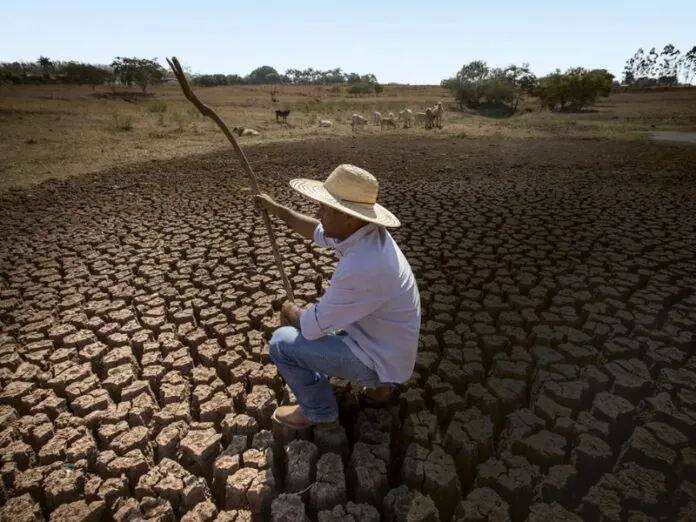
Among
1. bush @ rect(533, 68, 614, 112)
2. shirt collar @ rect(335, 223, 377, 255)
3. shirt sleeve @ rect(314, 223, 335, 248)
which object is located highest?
bush @ rect(533, 68, 614, 112)

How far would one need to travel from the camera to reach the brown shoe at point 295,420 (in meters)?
1.98

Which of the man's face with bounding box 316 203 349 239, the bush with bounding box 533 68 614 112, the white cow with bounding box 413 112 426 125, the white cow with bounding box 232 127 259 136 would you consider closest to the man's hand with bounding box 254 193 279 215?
the man's face with bounding box 316 203 349 239

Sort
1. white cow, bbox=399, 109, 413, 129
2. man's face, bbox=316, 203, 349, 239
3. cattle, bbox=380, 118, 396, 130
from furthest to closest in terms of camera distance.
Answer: white cow, bbox=399, 109, 413, 129, cattle, bbox=380, 118, 396, 130, man's face, bbox=316, 203, 349, 239

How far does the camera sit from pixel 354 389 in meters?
2.32

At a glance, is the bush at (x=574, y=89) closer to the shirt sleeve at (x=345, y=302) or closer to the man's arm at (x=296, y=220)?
the man's arm at (x=296, y=220)

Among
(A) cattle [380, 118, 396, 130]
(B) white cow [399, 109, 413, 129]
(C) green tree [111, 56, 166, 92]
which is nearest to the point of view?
(A) cattle [380, 118, 396, 130]

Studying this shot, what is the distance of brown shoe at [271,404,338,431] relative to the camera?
1.98 meters

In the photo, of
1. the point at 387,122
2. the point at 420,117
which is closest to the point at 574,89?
the point at 420,117

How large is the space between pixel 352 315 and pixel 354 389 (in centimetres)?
73

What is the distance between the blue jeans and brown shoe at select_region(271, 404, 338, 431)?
33 millimetres

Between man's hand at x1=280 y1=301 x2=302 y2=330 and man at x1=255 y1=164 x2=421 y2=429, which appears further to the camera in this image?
man's hand at x1=280 y1=301 x2=302 y2=330

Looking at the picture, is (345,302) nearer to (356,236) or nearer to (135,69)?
(356,236)

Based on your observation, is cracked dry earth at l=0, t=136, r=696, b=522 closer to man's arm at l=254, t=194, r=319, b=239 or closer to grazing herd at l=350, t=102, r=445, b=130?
man's arm at l=254, t=194, r=319, b=239

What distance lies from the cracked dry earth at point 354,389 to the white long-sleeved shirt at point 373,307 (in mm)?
411
